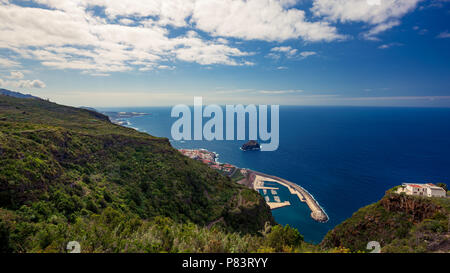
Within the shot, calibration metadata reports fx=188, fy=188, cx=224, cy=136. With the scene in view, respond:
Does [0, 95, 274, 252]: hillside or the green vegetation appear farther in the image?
[0, 95, 274, 252]: hillside

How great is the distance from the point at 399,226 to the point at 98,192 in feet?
117

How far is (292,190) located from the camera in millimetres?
Answer: 74062

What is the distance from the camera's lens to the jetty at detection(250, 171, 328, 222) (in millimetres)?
59591

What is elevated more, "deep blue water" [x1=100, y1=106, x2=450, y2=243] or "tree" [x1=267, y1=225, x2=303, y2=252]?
"tree" [x1=267, y1=225, x2=303, y2=252]

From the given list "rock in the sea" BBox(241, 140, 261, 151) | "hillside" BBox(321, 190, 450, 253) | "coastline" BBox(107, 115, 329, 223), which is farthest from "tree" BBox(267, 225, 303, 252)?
"rock in the sea" BBox(241, 140, 261, 151)

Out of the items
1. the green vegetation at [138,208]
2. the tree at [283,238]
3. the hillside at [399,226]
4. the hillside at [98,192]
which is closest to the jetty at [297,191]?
the green vegetation at [138,208]

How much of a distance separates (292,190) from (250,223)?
45977 millimetres

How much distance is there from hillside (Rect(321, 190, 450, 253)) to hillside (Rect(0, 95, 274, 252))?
14587 mm

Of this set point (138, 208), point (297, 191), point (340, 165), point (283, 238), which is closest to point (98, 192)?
point (138, 208)

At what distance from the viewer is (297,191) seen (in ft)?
242

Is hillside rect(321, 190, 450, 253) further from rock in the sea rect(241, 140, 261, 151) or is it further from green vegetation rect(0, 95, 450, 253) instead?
rock in the sea rect(241, 140, 261, 151)

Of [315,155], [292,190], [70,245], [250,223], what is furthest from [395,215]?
[315,155]
